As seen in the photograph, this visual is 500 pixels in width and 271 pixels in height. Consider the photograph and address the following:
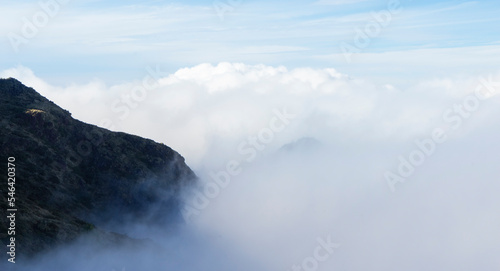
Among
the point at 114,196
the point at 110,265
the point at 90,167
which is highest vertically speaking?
the point at 90,167

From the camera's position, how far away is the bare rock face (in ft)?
318

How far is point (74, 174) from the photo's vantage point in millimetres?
125750

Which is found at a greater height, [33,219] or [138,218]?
[138,218]

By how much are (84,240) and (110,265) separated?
24.8ft

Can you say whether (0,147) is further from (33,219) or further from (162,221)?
(162,221)

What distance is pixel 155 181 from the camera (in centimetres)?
14588

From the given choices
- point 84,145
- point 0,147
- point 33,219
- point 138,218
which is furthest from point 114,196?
point 33,219

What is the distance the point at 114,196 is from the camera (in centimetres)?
13038

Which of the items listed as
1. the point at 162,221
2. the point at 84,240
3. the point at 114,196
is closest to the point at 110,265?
the point at 84,240

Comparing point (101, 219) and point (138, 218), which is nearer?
point (101, 219)

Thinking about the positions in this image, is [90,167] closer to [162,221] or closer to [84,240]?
[162,221]

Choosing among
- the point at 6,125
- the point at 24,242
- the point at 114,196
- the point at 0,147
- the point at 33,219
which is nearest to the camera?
the point at 24,242

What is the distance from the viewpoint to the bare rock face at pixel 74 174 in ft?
318

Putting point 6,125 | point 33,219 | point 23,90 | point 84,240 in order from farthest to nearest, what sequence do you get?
1. point 23,90
2. point 6,125
3. point 84,240
4. point 33,219
